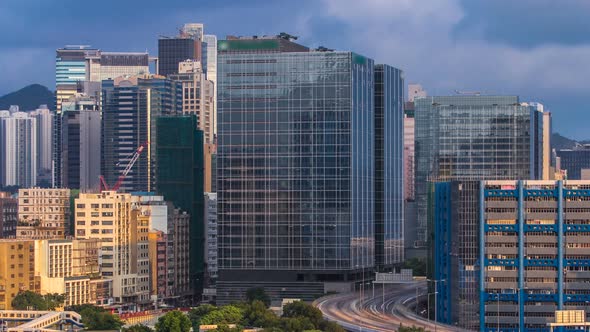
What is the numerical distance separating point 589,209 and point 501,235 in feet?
33.5

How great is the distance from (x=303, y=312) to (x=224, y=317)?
31.7 ft

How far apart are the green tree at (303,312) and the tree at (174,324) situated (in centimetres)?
1418

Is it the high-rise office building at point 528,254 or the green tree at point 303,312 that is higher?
the high-rise office building at point 528,254

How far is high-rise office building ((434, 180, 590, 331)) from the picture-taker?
7357 inches

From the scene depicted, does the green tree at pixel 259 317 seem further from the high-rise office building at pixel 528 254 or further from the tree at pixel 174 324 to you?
the high-rise office building at pixel 528 254

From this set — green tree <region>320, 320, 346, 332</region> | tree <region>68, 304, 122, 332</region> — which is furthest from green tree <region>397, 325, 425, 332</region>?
tree <region>68, 304, 122, 332</region>

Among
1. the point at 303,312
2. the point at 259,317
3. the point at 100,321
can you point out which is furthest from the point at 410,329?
the point at 100,321

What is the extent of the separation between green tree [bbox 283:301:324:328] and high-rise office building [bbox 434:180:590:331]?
17.0m

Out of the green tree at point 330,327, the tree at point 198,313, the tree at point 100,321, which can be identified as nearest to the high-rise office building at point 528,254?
the green tree at point 330,327

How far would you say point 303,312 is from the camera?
615ft

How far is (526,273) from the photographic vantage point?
188 metres

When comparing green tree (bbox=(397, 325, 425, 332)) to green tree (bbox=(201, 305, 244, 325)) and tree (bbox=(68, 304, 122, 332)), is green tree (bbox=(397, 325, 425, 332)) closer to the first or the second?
green tree (bbox=(201, 305, 244, 325))

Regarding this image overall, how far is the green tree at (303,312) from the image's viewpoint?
182250mm

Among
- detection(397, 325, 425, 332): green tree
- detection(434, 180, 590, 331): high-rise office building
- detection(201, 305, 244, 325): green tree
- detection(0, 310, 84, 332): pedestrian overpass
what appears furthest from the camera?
detection(434, 180, 590, 331): high-rise office building
